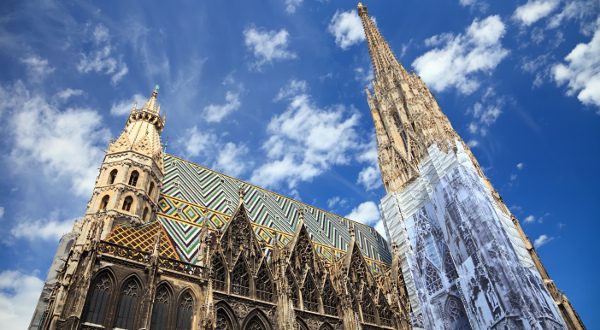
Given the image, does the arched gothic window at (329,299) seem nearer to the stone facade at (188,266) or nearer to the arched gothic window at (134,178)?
the stone facade at (188,266)

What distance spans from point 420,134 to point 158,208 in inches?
682

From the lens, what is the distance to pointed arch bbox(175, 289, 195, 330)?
46.0 feet

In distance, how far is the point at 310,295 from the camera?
18.1 meters

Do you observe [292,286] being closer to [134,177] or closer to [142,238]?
[142,238]

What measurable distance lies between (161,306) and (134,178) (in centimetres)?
676

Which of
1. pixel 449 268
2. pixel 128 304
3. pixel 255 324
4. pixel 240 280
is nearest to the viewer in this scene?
pixel 128 304

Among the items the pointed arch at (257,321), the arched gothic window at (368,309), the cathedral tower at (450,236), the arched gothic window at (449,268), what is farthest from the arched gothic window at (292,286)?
the arched gothic window at (449,268)

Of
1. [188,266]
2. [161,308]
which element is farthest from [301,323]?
[161,308]

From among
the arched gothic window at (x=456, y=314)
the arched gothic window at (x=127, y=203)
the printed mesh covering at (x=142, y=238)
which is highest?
the arched gothic window at (x=127, y=203)

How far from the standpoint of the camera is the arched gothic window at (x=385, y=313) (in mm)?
19766

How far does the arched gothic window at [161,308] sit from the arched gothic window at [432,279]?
45.7ft

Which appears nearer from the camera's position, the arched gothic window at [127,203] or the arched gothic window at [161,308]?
the arched gothic window at [161,308]

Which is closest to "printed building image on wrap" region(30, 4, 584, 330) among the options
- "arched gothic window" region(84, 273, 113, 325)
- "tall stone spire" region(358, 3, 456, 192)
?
"arched gothic window" region(84, 273, 113, 325)

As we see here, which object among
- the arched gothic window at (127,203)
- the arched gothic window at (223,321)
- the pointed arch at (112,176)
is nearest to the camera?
the arched gothic window at (223,321)
